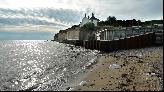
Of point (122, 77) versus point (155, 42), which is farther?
point (155, 42)

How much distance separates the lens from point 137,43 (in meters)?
48.6

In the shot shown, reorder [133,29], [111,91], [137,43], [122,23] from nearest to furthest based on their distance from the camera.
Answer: [111,91] → [137,43] → [133,29] → [122,23]

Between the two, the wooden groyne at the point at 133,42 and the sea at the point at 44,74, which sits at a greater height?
the wooden groyne at the point at 133,42

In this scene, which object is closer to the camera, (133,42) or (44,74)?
(44,74)

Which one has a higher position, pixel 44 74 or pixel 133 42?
pixel 133 42

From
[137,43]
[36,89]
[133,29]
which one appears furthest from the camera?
[133,29]

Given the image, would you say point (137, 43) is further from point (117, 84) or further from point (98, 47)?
point (117, 84)

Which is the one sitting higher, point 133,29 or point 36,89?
point 133,29

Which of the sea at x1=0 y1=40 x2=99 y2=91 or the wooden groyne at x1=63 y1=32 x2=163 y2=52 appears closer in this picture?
the sea at x1=0 y1=40 x2=99 y2=91

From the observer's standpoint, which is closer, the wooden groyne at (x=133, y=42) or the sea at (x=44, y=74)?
the sea at (x=44, y=74)

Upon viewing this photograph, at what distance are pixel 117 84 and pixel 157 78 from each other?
250cm

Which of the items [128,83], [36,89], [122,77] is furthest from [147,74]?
[36,89]

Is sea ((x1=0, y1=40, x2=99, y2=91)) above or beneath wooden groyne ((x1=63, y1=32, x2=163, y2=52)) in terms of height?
beneath

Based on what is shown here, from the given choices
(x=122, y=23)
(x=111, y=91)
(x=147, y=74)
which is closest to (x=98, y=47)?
(x=147, y=74)
